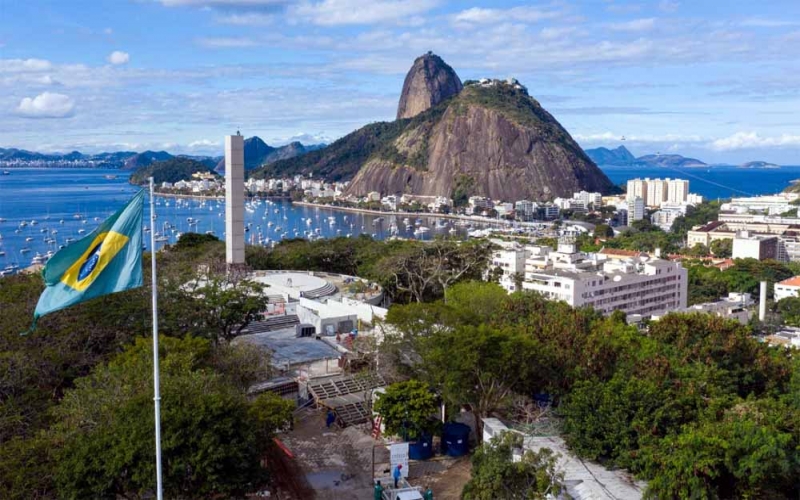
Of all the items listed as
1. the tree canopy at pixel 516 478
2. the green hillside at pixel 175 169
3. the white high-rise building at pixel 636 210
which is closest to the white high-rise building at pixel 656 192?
the white high-rise building at pixel 636 210

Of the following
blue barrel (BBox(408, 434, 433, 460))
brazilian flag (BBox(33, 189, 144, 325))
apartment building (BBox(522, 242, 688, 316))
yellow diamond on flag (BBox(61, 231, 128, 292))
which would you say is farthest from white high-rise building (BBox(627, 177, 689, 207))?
yellow diamond on flag (BBox(61, 231, 128, 292))

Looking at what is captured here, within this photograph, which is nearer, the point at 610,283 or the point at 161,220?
the point at 610,283

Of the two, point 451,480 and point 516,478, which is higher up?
point 516,478

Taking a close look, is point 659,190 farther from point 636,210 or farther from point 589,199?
point 636,210

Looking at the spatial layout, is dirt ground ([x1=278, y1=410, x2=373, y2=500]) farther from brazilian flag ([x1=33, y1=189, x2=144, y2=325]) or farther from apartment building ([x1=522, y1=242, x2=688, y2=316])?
apartment building ([x1=522, y1=242, x2=688, y2=316])

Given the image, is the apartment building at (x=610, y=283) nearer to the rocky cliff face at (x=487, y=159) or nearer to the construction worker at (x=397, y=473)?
the construction worker at (x=397, y=473)

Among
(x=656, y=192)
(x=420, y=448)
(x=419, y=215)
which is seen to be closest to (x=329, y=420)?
Result: (x=420, y=448)

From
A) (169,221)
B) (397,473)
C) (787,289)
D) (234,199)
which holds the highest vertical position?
(234,199)
